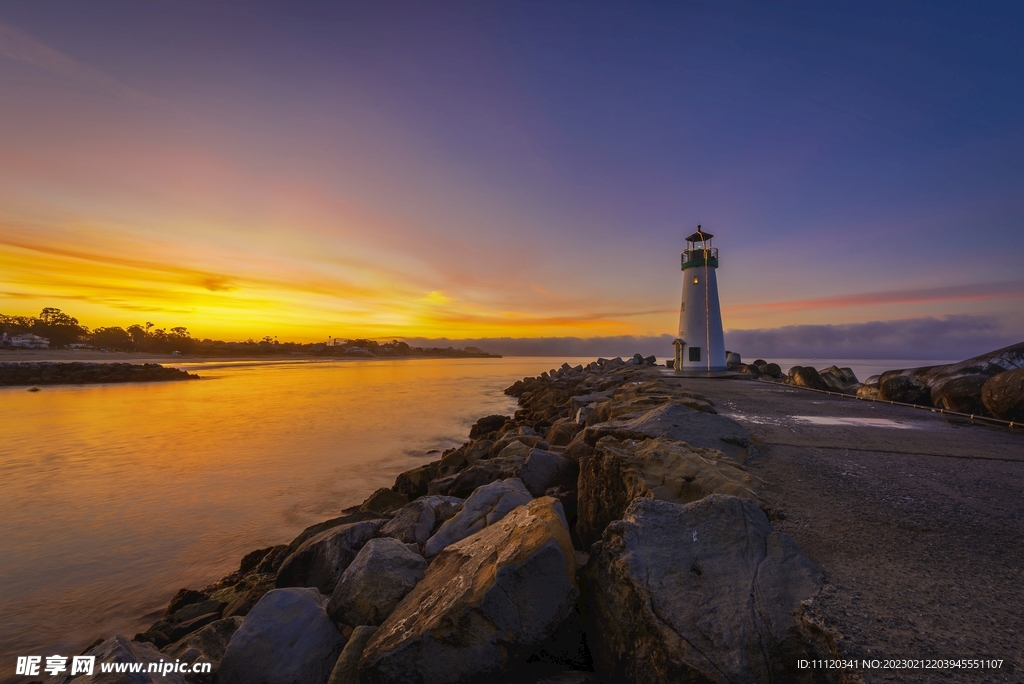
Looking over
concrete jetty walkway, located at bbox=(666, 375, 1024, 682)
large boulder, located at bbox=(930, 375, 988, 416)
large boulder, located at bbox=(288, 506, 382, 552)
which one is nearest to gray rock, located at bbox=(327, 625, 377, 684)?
concrete jetty walkway, located at bbox=(666, 375, 1024, 682)

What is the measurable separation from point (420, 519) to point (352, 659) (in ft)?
5.68

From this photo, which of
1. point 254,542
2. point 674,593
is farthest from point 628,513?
point 254,542

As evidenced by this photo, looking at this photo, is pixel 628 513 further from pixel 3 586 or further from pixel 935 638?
pixel 3 586

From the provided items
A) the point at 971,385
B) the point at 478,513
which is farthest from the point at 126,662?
the point at 971,385

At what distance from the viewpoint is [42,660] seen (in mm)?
3469

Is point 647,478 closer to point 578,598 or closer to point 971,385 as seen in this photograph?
point 578,598

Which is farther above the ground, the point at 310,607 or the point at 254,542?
the point at 310,607

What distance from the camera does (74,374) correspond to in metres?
27.7

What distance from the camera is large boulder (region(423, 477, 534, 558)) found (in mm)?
3314

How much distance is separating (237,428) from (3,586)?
9897mm

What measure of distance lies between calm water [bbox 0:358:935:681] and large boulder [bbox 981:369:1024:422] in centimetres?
967

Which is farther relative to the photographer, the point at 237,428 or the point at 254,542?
the point at 237,428

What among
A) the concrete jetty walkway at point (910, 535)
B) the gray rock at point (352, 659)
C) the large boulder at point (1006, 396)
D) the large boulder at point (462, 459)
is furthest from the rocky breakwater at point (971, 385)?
the gray rock at point (352, 659)

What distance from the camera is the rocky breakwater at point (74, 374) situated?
2661cm
